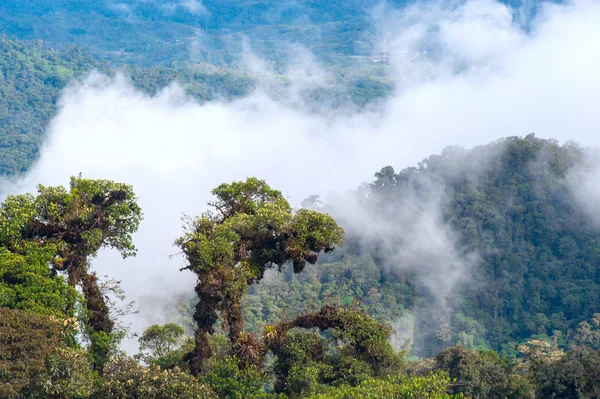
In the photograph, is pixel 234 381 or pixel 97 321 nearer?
pixel 234 381

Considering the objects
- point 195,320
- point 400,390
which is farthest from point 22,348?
point 400,390

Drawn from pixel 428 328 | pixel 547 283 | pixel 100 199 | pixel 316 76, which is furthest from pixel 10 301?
pixel 316 76

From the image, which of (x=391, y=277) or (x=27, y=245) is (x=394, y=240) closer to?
(x=391, y=277)

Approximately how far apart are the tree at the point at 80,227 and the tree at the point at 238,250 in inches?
79.9

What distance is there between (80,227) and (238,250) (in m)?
4.03

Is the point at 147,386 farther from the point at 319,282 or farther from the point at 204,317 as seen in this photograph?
the point at 319,282

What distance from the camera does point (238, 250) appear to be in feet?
70.8

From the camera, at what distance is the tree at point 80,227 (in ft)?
68.6

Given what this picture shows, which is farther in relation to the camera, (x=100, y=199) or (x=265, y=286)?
(x=265, y=286)

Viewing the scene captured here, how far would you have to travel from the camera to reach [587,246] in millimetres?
69438

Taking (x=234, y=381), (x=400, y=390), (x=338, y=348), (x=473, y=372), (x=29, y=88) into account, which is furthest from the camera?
(x=29, y=88)

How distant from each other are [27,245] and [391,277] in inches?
1995

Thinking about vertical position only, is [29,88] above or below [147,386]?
above

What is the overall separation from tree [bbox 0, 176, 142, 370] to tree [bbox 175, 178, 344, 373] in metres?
2.03
